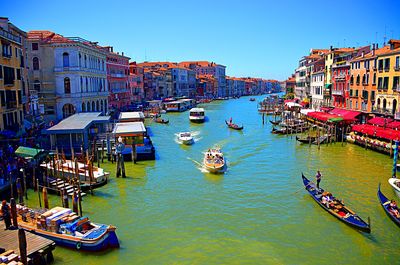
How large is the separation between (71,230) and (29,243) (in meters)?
1.45

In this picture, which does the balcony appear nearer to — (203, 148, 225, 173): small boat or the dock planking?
(203, 148, 225, 173): small boat

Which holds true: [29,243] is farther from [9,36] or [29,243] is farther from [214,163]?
[9,36]

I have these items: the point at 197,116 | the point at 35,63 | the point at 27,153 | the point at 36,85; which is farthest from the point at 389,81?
the point at 35,63

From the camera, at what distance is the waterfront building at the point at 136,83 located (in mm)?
61741

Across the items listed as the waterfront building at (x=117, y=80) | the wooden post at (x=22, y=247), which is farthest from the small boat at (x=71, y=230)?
the waterfront building at (x=117, y=80)

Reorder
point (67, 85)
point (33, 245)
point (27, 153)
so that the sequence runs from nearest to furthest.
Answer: point (33, 245), point (27, 153), point (67, 85)

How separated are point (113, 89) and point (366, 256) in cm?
4443

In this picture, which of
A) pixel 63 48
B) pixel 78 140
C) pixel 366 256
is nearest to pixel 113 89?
pixel 63 48

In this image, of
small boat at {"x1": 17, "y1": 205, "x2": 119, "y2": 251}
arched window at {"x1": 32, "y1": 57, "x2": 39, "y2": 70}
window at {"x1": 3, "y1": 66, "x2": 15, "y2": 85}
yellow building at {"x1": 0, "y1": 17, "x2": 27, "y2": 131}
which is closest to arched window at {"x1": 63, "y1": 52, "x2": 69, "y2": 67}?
arched window at {"x1": 32, "y1": 57, "x2": 39, "y2": 70}

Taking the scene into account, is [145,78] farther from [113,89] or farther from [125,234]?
[125,234]

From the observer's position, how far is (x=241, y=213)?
15.2 m

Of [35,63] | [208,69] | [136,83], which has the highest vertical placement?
[208,69]

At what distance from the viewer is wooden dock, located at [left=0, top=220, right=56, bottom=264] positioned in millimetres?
10592

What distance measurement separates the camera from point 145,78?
72875 millimetres
